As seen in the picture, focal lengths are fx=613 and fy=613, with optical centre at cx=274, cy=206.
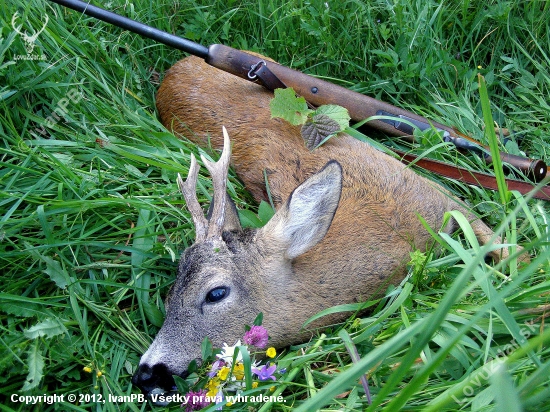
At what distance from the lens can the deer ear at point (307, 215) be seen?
3.12 m

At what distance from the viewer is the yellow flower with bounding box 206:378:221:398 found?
275 cm

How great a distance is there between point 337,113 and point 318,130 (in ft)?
0.66

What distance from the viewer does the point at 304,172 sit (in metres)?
4.09

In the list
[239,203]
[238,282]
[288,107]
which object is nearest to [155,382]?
[238,282]

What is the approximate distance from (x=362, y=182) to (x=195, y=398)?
5.83 feet

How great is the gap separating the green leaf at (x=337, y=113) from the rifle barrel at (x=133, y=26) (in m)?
1.01

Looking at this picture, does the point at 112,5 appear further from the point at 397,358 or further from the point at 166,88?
the point at 397,358

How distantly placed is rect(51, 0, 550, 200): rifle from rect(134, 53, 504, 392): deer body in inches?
15.9

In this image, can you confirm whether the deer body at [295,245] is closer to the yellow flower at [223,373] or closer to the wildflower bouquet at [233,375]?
the wildflower bouquet at [233,375]

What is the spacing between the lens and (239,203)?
420 cm

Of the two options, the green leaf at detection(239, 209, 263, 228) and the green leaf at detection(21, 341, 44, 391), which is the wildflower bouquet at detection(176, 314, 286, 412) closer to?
the green leaf at detection(21, 341, 44, 391)

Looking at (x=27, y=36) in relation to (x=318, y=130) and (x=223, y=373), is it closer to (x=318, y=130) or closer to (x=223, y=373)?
(x=318, y=130)

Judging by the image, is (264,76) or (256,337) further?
(264,76)

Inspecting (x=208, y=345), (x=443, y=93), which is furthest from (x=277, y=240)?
(x=443, y=93)
